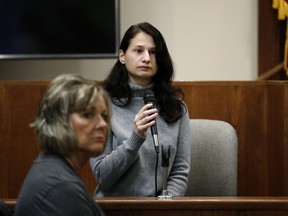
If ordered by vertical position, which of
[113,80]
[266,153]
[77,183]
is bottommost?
[266,153]

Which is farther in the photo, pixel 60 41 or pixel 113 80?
pixel 60 41

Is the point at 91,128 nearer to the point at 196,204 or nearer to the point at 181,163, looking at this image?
the point at 196,204

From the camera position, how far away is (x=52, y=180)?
1722mm

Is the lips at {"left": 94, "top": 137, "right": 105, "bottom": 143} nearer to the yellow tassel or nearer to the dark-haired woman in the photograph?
the dark-haired woman

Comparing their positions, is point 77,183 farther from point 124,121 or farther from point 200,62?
point 200,62

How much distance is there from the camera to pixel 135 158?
269 cm

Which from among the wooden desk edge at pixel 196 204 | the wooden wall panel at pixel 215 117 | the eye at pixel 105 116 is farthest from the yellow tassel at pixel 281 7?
the eye at pixel 105 116

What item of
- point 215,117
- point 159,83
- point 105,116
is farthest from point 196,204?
point 215,117

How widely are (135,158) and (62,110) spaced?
96 centimetres

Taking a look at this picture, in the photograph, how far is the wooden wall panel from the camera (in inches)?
142

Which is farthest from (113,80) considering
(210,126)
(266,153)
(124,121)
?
(266,153)

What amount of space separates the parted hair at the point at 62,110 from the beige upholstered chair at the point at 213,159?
143 centimetres

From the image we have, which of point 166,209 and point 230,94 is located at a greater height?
point 230,94

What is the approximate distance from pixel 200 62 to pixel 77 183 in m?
2.84
